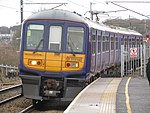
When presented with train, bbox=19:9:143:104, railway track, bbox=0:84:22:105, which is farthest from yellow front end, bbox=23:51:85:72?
railway track, bbox=0:84:22:105

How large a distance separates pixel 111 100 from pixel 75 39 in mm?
2734

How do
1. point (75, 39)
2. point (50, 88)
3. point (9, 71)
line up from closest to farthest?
point (50, 88)
point (75, 39)
point (9, 71)

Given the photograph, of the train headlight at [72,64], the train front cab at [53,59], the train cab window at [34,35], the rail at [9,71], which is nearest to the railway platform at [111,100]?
the train front cab at [53,59]

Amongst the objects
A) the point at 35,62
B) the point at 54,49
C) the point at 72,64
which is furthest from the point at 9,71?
the point at 72,64

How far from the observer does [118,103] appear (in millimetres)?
11234

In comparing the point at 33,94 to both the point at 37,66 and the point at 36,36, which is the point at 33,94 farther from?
the point at 36,36

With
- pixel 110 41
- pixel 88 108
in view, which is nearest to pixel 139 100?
pixel 88 108

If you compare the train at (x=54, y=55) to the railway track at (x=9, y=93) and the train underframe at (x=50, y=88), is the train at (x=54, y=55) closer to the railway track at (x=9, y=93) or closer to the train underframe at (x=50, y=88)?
the train underframe at (x=50, y=88)

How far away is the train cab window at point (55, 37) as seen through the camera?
523 inches

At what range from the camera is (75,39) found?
13492 millimetres

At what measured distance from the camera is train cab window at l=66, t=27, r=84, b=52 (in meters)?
13.4

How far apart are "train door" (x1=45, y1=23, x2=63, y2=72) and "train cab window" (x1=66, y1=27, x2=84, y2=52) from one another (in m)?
0.29

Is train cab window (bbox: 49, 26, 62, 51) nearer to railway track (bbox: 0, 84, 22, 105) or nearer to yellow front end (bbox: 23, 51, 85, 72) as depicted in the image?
A: yellow front end (bbox: 23, 51, 85, 72)

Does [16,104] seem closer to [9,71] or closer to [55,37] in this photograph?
[55,37]
